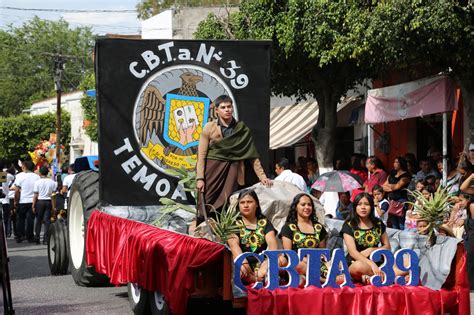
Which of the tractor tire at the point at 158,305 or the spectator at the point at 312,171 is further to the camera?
the spectator at the point at 312,171

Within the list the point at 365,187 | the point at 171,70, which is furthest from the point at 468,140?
the point at 171,70

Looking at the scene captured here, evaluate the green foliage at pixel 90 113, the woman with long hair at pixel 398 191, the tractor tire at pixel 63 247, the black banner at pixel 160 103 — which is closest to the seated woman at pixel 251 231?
the black banner at pixel 160 103

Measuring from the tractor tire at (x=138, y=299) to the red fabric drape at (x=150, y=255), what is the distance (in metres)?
0.19

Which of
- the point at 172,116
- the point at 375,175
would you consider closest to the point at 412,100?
the point at 375,175

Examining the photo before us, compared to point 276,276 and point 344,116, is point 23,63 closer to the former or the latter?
point 344,116

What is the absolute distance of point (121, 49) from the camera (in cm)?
1298

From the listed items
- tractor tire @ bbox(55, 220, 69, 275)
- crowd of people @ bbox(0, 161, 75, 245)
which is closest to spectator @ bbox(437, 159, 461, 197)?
tractor tire @ bbox(55, 220, 69, 275)

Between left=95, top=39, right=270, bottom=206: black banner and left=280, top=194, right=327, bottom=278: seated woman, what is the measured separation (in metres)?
3.24

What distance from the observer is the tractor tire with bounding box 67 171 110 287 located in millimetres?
13203

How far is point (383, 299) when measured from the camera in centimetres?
900

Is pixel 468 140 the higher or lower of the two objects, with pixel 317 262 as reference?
higher

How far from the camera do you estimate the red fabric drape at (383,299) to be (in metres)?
8.85

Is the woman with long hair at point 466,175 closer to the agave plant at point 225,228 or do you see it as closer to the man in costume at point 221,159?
the man in costume at point 221,159

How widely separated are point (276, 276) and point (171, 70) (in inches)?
192
